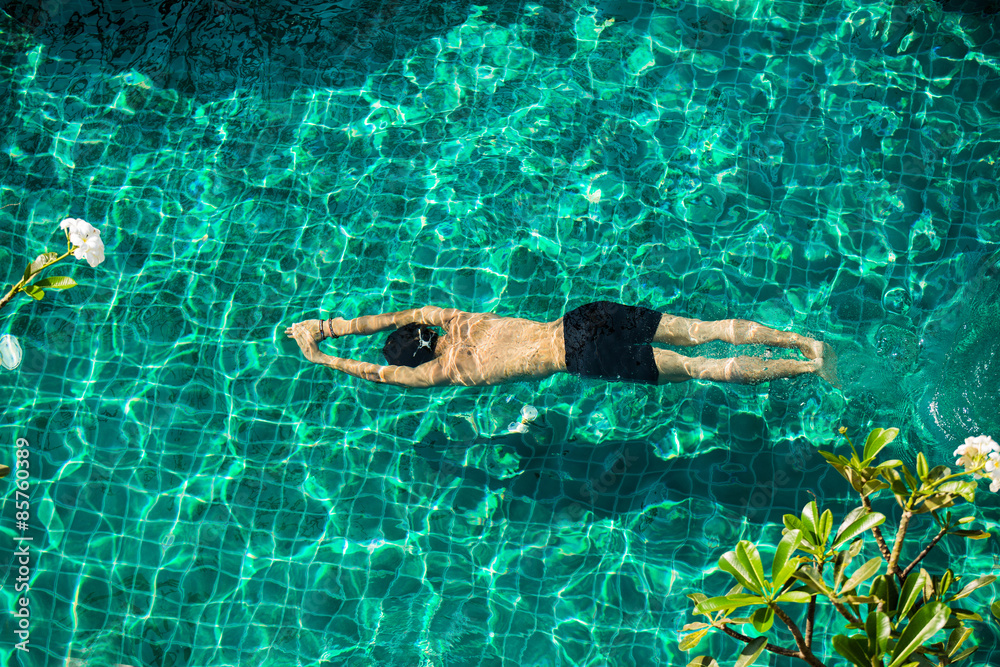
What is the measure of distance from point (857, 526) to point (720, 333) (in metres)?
1.93

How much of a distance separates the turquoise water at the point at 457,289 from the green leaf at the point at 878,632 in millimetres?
2145

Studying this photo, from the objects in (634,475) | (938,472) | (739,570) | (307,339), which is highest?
(938,472)

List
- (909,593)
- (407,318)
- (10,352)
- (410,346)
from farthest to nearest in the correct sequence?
1. (10,352)
2. (407,318)
3. (410,346)
4. (909,593)

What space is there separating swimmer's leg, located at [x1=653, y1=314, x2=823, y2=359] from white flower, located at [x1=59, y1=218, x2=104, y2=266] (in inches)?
114

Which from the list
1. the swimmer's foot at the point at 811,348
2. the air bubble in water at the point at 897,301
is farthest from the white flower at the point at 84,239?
the air bubble in water at the point at 897,301

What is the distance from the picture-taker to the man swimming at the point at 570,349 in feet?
13.1

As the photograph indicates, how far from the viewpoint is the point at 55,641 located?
426 centimetres

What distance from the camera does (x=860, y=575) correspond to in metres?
2.35

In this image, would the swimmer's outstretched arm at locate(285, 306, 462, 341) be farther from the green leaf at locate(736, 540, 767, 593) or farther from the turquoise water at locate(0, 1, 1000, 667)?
the green leaf at locate(736, 540, 767, 593)

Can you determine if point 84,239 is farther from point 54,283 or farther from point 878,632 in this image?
point 878,632

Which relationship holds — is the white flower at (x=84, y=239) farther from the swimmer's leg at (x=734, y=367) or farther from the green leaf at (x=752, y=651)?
the swimmer's leg at (x=734, y=367)

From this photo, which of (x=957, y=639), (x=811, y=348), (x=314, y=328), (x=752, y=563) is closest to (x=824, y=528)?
(x=752, y=563)

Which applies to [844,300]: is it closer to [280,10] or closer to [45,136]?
[280,10]

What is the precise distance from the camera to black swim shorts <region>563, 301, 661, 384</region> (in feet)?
13.2
